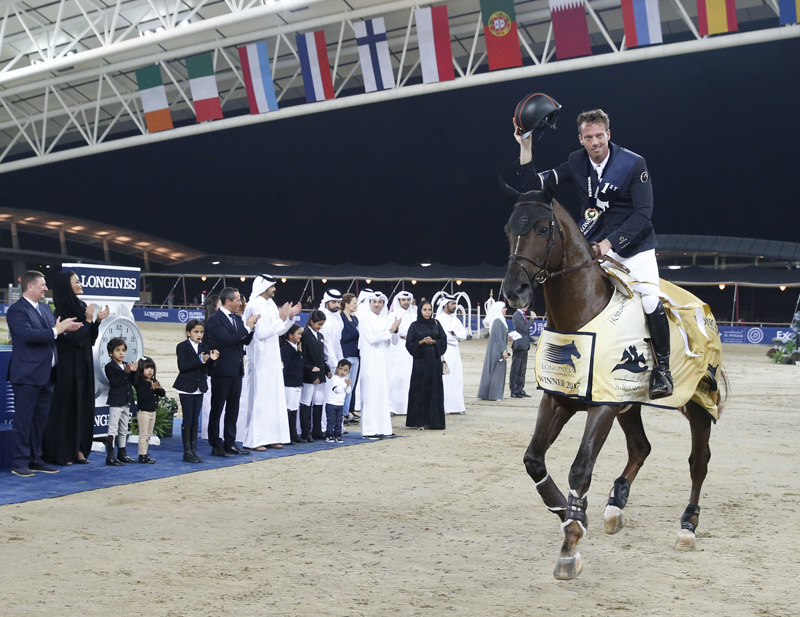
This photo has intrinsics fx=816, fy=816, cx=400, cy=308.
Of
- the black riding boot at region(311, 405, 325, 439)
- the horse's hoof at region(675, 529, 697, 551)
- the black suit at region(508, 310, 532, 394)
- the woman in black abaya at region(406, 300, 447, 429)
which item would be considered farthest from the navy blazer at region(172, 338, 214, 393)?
the black suit at region(508, 310, 532, 394)

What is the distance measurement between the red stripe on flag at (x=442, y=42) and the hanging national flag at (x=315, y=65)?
9.86ft

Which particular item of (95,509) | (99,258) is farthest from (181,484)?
(99,258)

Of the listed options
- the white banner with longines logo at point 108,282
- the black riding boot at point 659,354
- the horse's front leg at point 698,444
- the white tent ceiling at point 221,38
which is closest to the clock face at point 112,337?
the white banner with longines logo at point 108,282

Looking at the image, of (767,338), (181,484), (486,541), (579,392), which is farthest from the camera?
(767,338)

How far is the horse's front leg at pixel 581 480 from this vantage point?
4.83 metres

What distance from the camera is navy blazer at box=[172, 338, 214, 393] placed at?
903 cm

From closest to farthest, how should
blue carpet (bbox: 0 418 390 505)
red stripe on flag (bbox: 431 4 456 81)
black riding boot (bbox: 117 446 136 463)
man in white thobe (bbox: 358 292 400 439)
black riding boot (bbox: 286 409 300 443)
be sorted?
blue carpet (bbox: 0 418 390 505), black riding boot (bbox: 117 446 136 463), black riding boot (bbox: 286 409 300 443), man in white thobe (bbox: 358 292 400 439), red stripe on flag (bbox: 431 4 456 81)

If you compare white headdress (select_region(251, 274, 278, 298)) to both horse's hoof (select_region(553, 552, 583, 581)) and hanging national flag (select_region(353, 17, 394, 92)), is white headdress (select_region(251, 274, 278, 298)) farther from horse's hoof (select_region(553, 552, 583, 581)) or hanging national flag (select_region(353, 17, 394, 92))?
hanging national flag (select_region(353, 17, 394, 92))

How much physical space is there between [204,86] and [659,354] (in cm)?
2042

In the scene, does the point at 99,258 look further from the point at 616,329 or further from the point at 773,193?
Answer: the point at 616,329

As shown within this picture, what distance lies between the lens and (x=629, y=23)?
1883cm

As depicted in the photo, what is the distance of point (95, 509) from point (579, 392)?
414cm

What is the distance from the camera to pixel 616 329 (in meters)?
5.16

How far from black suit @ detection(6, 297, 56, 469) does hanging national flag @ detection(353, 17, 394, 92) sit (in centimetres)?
1480
